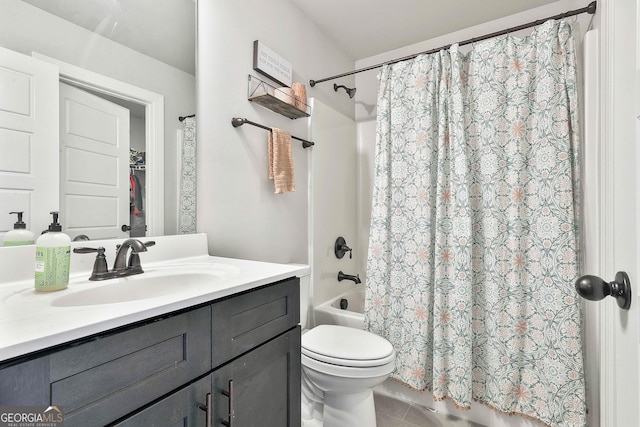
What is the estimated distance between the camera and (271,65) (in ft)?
5.74

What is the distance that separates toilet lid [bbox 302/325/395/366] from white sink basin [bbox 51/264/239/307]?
2.02 feet

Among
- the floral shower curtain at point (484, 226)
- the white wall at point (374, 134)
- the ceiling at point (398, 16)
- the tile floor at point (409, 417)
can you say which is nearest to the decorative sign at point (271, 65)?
the ceiling at point (398, 16)

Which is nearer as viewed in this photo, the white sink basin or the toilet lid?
the white sink basin

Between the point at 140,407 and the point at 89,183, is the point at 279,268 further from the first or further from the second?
the point at 89,183

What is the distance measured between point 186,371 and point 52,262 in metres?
0.46

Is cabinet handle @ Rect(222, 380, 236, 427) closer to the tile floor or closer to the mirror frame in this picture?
the mirror frame

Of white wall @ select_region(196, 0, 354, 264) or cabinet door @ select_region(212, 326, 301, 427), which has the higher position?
white wall @ select_region(196, 0, 354, 264)

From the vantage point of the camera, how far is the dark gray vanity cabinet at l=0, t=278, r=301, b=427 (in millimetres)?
511

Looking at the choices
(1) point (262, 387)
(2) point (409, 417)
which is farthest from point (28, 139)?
(2) point (409, 417)

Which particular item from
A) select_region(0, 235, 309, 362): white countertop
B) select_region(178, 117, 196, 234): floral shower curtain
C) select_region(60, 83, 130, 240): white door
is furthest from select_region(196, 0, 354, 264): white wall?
select_region(0, 235, 309, 362): white countertop
